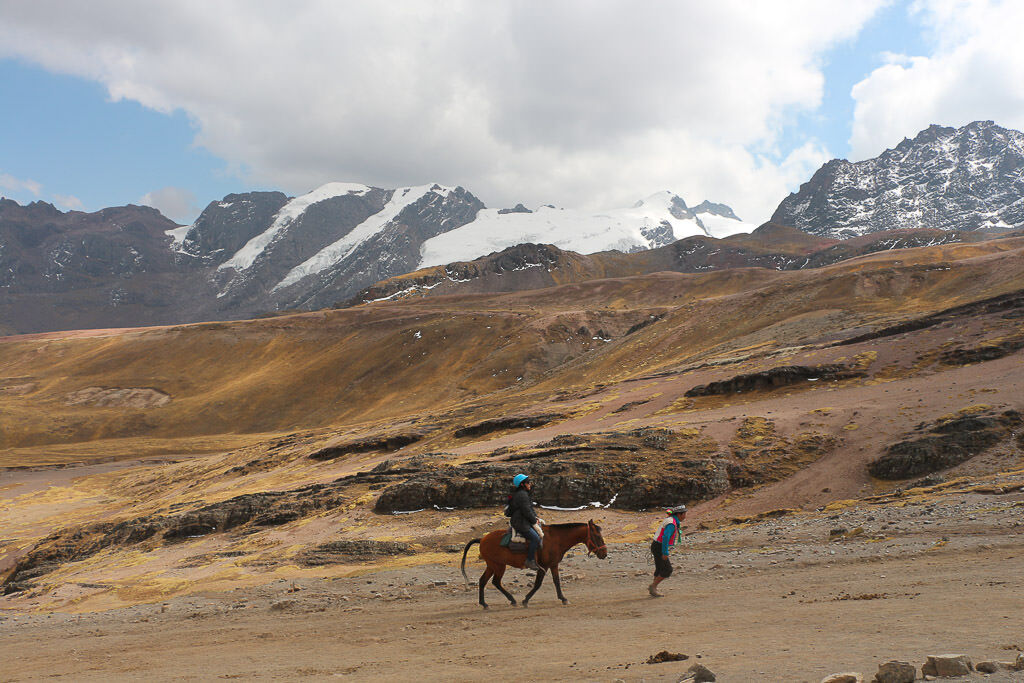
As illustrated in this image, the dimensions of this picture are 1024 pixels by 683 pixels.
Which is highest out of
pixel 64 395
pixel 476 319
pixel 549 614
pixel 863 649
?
pixel 476 319

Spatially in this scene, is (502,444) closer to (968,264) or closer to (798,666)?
(798,666)

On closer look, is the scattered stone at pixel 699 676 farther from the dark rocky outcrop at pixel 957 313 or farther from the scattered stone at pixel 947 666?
the dark rocky outcrop at pixel 957 313

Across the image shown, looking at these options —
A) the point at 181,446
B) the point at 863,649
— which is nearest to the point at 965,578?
the point at 863,649

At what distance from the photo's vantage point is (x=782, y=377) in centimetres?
4553

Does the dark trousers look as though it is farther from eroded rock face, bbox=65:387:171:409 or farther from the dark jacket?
eroded rock face, bbox=65:387:171:409

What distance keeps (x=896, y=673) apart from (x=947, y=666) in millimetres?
622

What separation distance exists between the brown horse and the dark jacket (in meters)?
0.51

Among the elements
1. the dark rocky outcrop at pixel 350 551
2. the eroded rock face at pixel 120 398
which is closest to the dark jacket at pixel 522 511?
the dark rocky outcrop at pixel 350 551

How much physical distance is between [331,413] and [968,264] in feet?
328

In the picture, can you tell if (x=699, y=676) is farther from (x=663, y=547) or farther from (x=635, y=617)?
(x=663, y=547)

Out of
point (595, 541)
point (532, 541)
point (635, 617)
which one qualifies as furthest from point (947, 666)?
point (532, 541)

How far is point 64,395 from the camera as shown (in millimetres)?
143000

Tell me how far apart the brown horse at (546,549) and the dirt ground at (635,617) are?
2.31ft

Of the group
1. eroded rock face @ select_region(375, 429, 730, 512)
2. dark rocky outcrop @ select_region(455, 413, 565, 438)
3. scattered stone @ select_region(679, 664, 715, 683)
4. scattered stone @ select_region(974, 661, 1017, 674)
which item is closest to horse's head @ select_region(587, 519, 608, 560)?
scattered stone @ select_region(679, 664, 715, 683)
